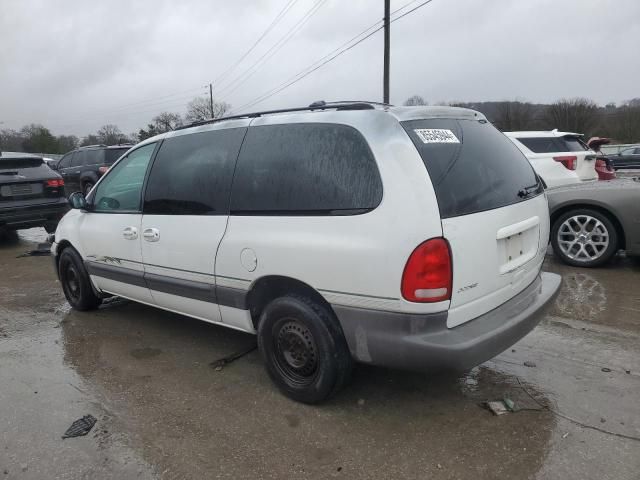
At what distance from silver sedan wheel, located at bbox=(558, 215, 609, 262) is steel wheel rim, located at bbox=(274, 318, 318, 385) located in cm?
429

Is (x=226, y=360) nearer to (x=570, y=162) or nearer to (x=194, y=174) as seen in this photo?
(x=194, y=174)

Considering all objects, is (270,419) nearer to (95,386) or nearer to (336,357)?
(336,357)

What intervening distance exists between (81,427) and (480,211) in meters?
2.55

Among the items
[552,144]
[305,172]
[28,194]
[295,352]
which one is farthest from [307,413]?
[28,194]

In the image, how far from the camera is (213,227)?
10.7 ft

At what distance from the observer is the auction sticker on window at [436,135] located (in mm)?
2674

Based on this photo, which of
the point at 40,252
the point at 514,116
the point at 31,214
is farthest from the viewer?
the point at 514,116

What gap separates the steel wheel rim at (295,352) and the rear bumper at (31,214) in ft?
22.8

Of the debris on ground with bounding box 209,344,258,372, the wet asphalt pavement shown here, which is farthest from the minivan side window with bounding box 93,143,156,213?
the debris on ground with bounding box 209,344,258,372

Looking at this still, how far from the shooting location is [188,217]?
11.4 ft

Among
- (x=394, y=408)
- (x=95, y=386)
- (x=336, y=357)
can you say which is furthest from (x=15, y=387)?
(x=394, y=408)

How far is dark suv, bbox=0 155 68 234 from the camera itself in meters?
8.11

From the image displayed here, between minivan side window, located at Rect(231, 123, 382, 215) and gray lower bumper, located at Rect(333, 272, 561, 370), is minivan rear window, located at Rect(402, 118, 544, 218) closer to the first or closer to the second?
minivan side window, located at Rect(231, 123, 382, 215)

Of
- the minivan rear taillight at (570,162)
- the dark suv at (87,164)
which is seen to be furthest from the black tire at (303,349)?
the dark suv at (87,164)
